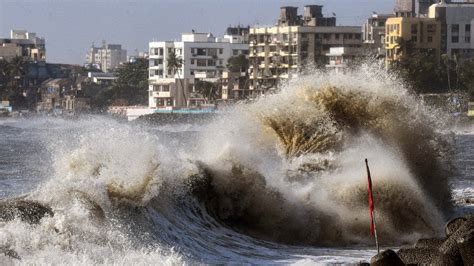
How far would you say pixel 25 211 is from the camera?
2016 cm

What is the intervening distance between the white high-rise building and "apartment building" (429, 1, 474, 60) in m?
29.6

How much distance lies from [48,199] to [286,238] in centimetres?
654

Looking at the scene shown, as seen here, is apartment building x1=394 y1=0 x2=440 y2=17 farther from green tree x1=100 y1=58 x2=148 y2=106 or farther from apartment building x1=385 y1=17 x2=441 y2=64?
apartment building x1=385 y1=17 x2=441 y2=64

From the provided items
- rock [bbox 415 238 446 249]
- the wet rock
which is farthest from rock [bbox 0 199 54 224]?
rock [bbox 415 238 446 249]

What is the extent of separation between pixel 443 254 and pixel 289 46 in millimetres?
138430

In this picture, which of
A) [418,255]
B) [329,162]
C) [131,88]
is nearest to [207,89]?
[131,88]

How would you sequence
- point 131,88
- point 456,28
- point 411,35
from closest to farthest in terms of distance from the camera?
point 411,35, point 456,28, point 131,88

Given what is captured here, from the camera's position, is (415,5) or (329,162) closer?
(329,162)

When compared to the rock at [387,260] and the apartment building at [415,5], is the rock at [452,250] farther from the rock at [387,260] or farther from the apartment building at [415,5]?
the apartment building at [415,5]

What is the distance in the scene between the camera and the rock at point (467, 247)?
17594 millimetres

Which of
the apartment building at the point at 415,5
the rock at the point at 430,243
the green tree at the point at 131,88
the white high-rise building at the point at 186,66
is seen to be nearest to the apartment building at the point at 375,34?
the apartment building at the point at 415,5

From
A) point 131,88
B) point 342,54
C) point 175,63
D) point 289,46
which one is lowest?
point 131,88

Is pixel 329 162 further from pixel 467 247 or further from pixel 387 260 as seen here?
pixel 387 260

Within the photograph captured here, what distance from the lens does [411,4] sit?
194m
